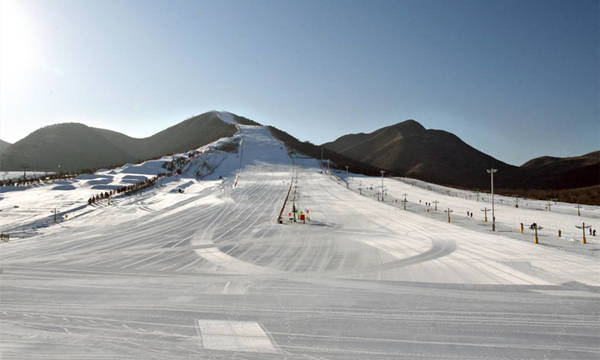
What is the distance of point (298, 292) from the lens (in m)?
8.41

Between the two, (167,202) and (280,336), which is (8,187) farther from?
(280,336)

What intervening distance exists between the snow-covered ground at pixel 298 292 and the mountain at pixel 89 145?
9542 cm

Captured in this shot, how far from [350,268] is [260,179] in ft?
155

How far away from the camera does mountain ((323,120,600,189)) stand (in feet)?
381

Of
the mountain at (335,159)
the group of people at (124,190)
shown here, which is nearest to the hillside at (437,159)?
the mountain at (335,159)

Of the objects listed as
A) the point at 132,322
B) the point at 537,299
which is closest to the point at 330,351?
the point at 132,322

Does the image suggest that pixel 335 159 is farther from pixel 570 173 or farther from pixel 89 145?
pixel 89 145

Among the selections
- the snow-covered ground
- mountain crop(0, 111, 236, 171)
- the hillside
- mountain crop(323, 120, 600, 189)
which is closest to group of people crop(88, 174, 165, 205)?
the snow-covered ground

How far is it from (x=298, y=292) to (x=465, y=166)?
579 ft

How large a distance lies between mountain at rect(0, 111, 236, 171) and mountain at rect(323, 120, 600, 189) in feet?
328

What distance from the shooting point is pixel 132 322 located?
6.64m

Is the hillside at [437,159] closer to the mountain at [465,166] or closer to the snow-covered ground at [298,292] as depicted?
the mountain at [465,166]

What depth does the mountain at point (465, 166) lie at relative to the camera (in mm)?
116250

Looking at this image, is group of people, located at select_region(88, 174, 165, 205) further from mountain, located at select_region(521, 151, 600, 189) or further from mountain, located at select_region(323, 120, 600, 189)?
mountain, located at select_region(521, 151, 600, 189)
